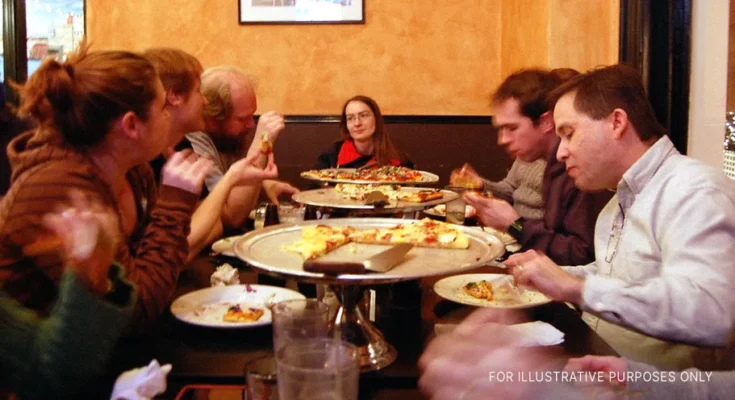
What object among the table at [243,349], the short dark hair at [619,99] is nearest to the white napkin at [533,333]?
the table at [243,349]

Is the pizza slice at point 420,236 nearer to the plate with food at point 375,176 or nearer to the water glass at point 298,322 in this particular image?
the water glass at point 298,322

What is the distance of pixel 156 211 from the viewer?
1652mm

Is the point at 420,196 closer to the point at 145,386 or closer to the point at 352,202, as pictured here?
the point at 352,202

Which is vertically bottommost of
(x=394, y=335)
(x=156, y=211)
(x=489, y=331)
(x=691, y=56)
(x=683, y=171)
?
(x=394, y=335)

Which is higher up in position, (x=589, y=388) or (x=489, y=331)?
(x=489, y=331)

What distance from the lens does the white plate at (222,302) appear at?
4.82 feet

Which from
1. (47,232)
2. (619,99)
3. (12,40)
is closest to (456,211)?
(619,99)

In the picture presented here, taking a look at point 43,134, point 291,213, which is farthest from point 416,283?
point 291,213

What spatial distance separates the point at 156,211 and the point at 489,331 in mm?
939

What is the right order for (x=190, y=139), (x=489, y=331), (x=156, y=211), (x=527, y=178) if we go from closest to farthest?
(x=489, y=331)
(x=156, y=211)
(x=190, y=139)
(x=527, y=178)

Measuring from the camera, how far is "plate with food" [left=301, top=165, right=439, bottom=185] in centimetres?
330

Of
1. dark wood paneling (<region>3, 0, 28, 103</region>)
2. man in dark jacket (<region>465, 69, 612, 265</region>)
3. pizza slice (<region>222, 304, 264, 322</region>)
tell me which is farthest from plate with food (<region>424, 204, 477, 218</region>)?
dark wood paneling (<region>3, 0, 28, 103</region>)

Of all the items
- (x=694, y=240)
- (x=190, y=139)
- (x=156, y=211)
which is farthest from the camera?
(x=190, y=139)

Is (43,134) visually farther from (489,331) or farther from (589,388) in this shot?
(589,388)
